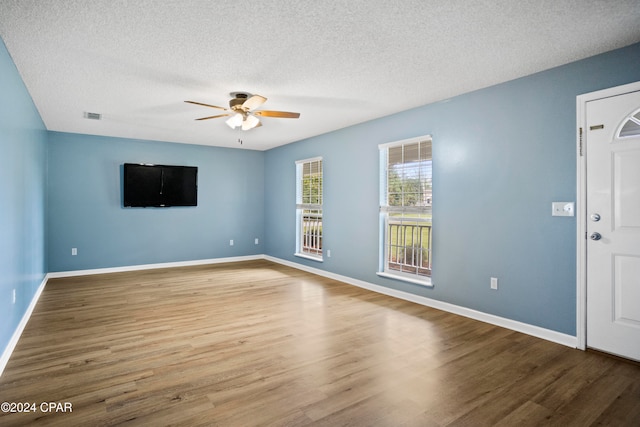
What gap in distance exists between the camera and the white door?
2682 mm

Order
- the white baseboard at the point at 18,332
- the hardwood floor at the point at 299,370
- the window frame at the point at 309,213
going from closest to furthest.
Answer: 1. the hardwood floor at the point at 299,370
2. the white baseboard at the point at 18,332
3. the window frame at the point at 309,213

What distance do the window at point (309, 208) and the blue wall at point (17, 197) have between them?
3942 mm

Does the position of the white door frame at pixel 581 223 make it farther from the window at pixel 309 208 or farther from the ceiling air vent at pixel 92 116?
the ceiling air vent at pixel 92 116

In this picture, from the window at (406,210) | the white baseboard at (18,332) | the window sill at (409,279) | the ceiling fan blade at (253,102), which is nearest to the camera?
the white baseboard at (18,332)

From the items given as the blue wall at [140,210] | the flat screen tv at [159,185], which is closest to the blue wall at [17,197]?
the blue wall at [140,210]

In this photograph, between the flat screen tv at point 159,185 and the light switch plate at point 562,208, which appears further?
the flat screen tv at point 159,185

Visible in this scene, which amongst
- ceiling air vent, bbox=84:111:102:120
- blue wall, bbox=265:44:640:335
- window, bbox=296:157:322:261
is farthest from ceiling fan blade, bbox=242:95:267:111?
window, bbox=296:157:322:261

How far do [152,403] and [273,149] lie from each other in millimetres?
6008

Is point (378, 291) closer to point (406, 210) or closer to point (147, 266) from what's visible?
point (406, 210)

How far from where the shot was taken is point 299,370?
253cm

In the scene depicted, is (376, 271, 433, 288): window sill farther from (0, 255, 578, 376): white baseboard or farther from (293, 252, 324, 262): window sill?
(293, 252, 324, 262): window sill

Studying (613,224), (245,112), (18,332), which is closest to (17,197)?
(18,332)

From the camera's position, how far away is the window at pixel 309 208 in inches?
247

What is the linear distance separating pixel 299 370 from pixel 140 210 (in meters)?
5.26
